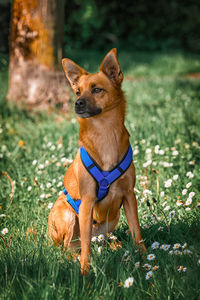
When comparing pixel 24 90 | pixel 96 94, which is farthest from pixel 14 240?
pixel 24 90

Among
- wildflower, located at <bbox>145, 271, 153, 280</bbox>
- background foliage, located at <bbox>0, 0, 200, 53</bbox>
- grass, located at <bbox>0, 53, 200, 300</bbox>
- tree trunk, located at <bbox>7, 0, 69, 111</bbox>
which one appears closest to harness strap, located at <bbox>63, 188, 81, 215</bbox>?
grass, located at <bbox>0, 53, 200, 300</bbox>

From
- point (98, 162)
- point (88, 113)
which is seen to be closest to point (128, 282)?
point (98, 162)

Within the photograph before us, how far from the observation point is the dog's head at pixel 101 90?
8.68 ft

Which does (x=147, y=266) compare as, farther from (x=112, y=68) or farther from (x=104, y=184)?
(x=112, y=68)

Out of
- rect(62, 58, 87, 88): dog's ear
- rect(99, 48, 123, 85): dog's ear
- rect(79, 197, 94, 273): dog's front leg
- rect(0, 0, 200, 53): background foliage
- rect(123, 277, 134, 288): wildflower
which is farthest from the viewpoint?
rect(0, 0, 200, 53): background foliage

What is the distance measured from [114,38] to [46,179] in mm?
18922

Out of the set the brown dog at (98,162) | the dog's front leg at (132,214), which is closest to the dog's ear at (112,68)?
the brown dog at (98,162)

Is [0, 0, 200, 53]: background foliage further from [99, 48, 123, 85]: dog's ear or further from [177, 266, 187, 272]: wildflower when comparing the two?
[177, 266, 187, 272]: wildflower

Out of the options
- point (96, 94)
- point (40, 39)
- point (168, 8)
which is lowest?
point (96, 94)

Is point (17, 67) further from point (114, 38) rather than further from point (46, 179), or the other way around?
point (114, 38)

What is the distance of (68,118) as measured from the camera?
242 inches

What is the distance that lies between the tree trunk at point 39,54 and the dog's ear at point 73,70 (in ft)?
11.0

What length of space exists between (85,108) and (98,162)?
43cm

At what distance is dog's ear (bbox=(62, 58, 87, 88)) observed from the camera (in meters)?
2.92
